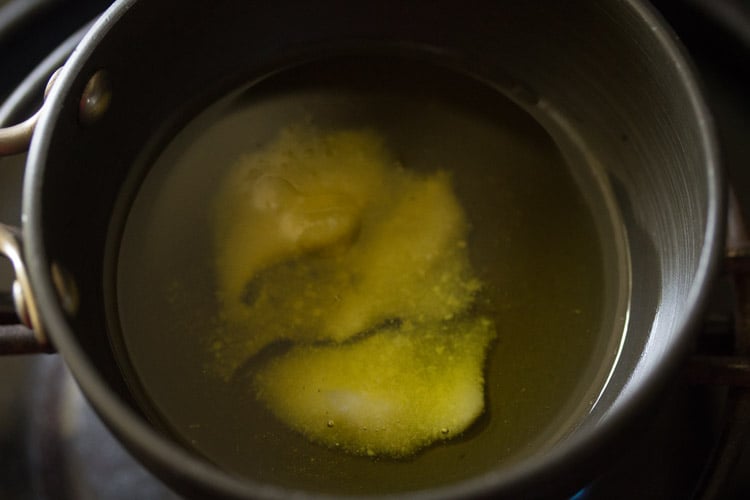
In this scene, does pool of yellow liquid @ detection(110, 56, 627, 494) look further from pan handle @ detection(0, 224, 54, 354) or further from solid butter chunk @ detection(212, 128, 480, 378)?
pan handle @ detection(0, 224, 54, 354)

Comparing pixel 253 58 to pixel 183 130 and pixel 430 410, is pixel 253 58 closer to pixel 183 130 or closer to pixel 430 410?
pixel 183 130

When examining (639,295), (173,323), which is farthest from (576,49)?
(173,323)

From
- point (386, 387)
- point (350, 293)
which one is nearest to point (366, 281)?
point (350, 293)

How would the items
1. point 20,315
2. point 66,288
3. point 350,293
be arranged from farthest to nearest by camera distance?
point 350,293 → point 66,288 → point 20,315

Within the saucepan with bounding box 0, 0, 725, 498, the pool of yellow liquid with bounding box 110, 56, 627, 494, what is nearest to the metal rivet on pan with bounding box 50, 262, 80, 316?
the saucepan with bounding box 0, 0, 725, 498

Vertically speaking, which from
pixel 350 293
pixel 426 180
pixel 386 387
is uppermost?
pixel 426 180

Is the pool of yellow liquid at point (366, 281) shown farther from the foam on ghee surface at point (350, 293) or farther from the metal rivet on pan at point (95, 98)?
the metal rivet on pan at point (95, 98)

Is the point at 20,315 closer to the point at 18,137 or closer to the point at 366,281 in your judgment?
the point at 18,137

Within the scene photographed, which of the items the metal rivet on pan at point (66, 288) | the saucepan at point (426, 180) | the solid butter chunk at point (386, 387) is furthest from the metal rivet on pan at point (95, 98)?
the solid butter chunk at point (386, 387)
